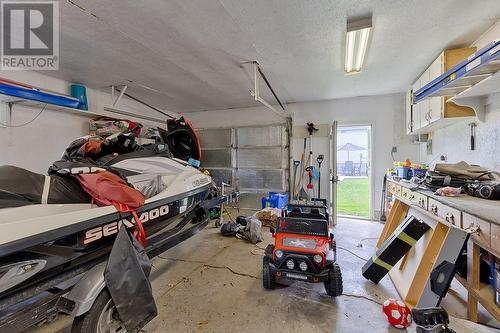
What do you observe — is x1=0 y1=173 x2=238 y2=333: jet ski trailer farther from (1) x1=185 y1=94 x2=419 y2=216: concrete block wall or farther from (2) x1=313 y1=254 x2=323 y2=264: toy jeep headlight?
(1) x1=185 y1=94 x2=419 y2=216: concrete block wall

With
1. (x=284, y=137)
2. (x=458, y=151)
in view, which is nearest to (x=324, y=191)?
(x=284, y=137)

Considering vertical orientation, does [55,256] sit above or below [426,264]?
above

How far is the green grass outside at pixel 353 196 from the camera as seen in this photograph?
5977 millimetres

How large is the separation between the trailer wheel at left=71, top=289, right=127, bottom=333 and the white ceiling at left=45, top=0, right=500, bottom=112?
227cm

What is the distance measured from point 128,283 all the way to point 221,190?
2.69 metres

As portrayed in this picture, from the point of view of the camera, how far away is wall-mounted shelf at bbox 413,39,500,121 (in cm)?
159

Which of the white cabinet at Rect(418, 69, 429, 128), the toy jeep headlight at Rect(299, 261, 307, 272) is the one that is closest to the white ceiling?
the white cabinet at Rect(418, 69, 429, 128)

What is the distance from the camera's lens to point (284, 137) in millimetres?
5297

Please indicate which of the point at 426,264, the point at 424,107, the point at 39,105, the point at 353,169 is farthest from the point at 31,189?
the point at 353,169

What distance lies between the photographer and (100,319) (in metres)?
1.37

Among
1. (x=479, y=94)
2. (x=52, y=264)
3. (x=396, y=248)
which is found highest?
(x=479, y=94)

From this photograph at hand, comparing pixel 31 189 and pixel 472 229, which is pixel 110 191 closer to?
pixel 31 189

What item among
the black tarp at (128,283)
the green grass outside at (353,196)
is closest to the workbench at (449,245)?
the black tarp at (128,283)

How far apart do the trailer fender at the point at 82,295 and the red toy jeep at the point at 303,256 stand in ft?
4.52
